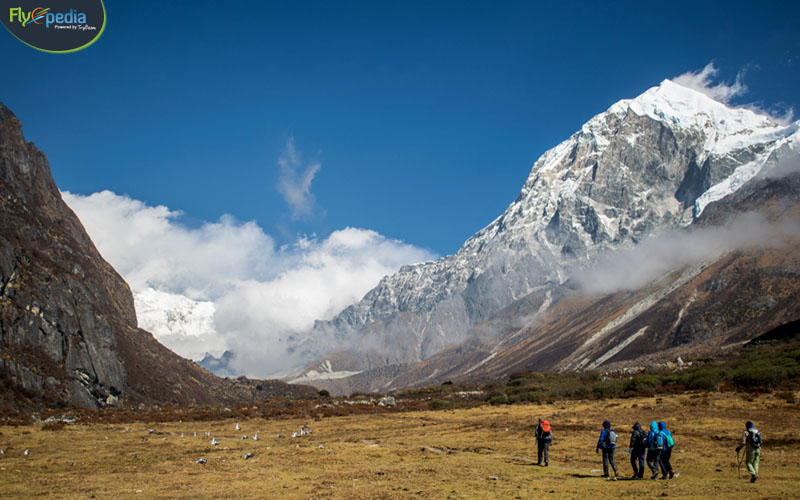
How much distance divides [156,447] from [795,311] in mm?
212646

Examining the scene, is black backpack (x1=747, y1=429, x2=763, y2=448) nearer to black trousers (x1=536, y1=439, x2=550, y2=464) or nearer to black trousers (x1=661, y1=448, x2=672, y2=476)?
black trousers (x1=661, y1=448, x2=672, y2=476)

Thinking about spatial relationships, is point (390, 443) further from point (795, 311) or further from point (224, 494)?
point (795, 311)

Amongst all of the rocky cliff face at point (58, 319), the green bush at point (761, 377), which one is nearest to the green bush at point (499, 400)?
the green bush at point (761, 377)

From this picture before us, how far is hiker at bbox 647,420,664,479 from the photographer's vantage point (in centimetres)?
2477

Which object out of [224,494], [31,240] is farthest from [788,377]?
[31,240]

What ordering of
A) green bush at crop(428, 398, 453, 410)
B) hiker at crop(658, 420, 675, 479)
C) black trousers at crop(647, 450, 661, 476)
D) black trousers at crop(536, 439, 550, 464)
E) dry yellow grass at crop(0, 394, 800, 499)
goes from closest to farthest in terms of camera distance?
dry yellow grass at crop(0, 394, 800, 499)
hiker at crop(658, 420, 675, 479)
black trousers at crop(647, 450, 661, 476)
black trousers at crop(536, 439, 550, 464)
green bush at crop(428, 398, 453, 410)

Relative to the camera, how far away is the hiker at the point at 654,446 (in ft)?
81.3

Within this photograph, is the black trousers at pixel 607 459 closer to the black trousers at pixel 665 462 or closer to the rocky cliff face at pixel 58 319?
the black trousers at pixel 665 462

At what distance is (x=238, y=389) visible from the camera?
562ft

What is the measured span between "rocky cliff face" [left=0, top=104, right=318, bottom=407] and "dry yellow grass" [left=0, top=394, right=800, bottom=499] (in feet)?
127

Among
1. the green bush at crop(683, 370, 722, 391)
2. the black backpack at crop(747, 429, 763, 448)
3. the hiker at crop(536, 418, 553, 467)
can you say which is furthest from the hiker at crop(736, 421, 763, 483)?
the green bush at crop(683, 370, 722, 391)

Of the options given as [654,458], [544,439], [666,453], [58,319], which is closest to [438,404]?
[544,439]

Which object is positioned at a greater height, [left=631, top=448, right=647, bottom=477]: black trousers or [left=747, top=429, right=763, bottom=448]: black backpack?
[left=747, top=429, right=763, bottom=448]: black backpack

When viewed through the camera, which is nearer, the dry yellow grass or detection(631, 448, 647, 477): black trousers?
the dry yellow grass
